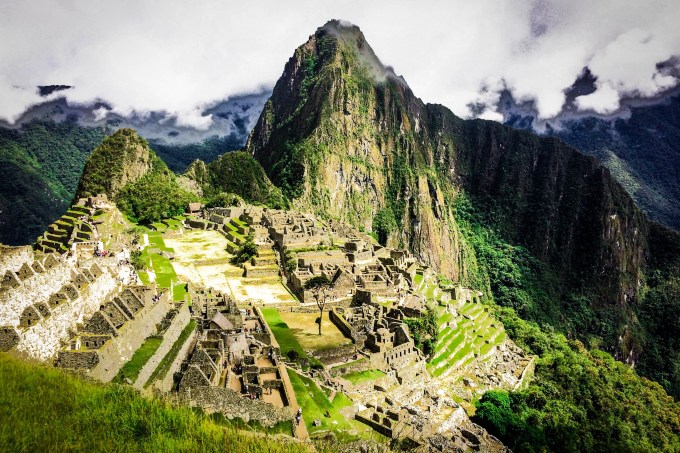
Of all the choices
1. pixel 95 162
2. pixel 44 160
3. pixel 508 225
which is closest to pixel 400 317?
pixel 95 162

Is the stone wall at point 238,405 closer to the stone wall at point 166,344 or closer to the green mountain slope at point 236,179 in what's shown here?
the stone wall at point 166,344

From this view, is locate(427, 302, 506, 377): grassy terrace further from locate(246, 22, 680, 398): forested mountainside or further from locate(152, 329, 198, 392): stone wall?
locate(246, 22, 680, 398): forested mountainside

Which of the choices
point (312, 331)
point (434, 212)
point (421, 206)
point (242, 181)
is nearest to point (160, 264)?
point (312, 331)

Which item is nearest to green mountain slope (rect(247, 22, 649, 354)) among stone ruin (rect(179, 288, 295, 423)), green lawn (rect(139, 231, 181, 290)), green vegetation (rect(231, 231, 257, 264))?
green lawn (rect(139, 231, 181, 290))

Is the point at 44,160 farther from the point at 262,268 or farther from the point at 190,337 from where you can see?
the point at 190,337

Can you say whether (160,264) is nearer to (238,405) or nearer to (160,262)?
(160,262)
